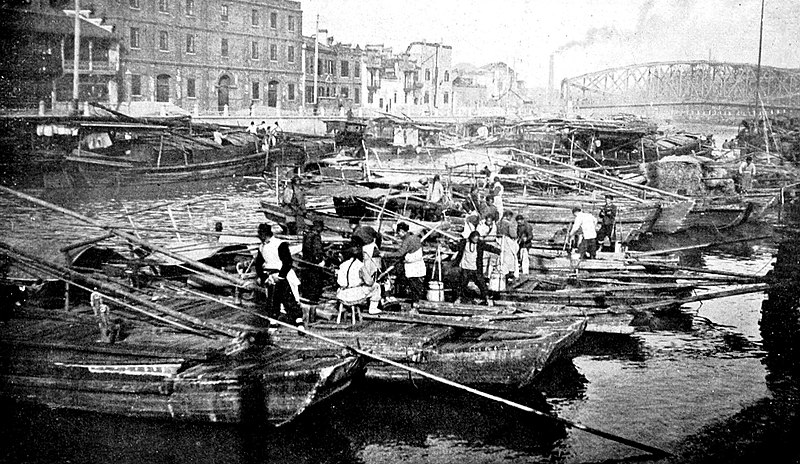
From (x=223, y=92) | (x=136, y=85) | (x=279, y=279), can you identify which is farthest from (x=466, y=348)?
(x=223, y=92)

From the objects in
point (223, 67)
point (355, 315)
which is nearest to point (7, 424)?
point (355, 315)

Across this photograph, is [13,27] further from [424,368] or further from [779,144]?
[779,144]

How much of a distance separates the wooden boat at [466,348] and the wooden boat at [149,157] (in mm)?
26320

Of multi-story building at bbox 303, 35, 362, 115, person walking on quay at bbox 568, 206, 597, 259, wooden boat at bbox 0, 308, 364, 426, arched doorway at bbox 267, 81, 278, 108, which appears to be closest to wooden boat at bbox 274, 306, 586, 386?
wooden boat at bbox 0, 308, 364, 426

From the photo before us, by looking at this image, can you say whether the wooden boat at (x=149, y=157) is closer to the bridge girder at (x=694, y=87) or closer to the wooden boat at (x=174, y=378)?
the wooden boat at (x=174, y=378)

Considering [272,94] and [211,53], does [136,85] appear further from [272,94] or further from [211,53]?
[272,94]

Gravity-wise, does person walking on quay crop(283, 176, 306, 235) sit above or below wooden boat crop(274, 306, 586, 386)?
above

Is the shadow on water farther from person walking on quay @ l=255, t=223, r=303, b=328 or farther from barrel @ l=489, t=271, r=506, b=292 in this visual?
person walking on quay @ l=255, t=223, r=303, b=328

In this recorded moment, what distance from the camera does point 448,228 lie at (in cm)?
1884

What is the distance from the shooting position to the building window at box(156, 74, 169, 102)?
192ft

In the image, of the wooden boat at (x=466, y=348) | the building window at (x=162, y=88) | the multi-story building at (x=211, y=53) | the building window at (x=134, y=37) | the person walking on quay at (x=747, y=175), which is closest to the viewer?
the wooden boat at (x=466, y=348)

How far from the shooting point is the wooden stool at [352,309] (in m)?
11.7

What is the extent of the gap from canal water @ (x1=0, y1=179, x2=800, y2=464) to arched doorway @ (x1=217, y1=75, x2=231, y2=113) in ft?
167

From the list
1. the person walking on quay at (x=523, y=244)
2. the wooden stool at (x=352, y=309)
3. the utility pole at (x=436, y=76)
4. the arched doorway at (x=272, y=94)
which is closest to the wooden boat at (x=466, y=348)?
the wooden stool at (x=352, y=309)
